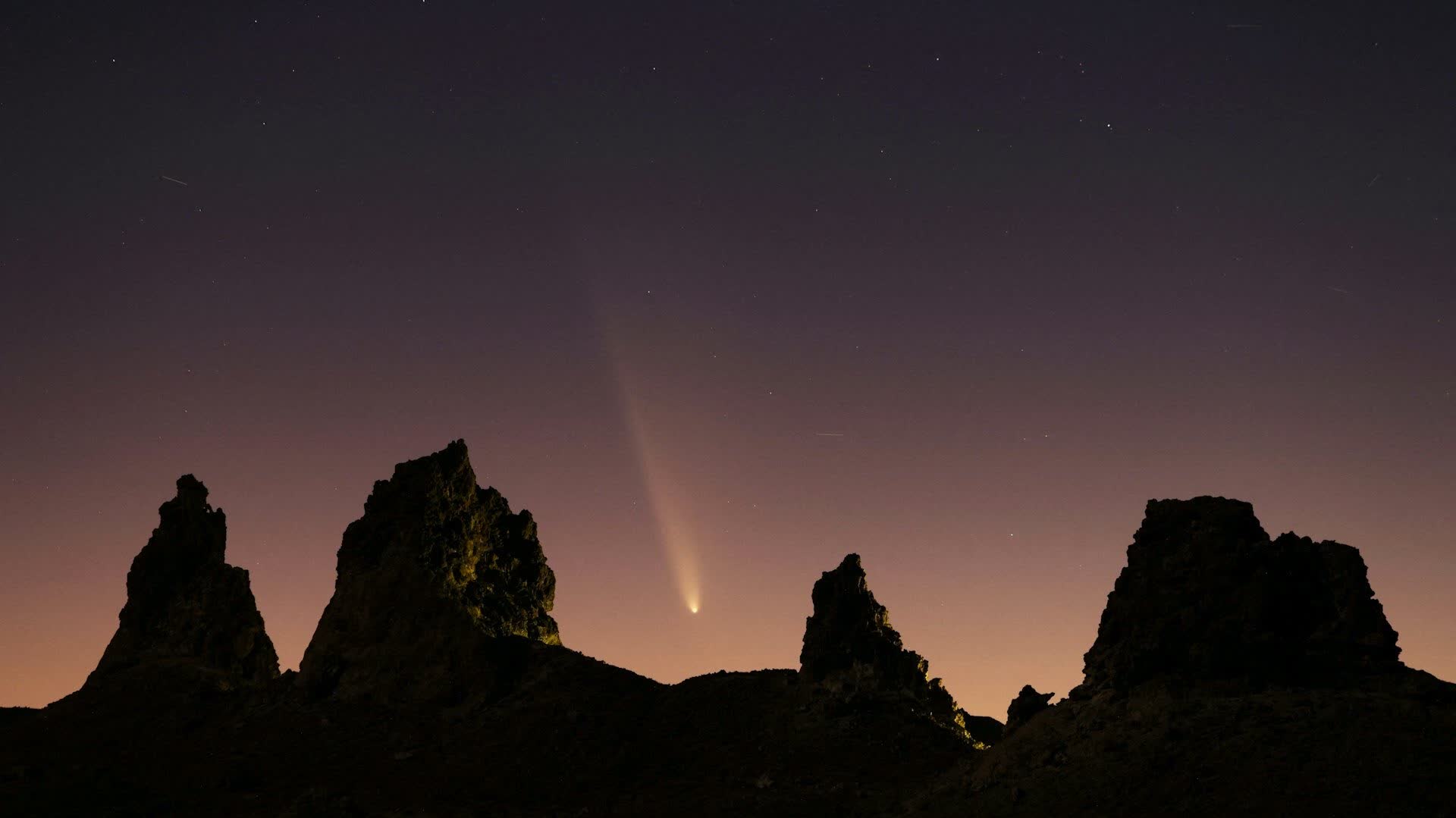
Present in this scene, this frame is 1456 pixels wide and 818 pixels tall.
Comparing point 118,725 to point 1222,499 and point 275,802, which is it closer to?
point 275,802

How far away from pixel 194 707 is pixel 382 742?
15726 millimetres

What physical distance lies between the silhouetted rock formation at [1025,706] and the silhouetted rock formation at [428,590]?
29.4 meters

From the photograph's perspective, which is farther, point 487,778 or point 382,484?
point 382,484

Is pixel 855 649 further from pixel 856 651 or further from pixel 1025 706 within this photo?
pixel 1025 706

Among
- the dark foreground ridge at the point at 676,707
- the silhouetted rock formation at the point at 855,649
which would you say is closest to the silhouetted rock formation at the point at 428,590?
the dark foreground ridge at the point at 676,707

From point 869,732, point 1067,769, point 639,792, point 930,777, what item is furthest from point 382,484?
point 1067,769

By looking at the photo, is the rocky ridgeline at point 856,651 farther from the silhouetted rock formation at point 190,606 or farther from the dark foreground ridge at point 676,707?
the silhouetted rock formation at point 190,606

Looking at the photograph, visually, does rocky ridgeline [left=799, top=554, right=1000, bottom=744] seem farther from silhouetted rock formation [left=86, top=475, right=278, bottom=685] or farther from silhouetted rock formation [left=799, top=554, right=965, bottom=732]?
silhouetted rock formation [left=86, top=475, right=278, bottom=685]

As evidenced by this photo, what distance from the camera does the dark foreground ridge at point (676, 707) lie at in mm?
32844

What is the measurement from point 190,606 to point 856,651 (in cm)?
4549

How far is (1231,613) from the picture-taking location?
122ft

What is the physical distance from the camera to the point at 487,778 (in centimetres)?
4909

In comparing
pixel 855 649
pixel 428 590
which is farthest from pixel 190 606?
pixel 855 649

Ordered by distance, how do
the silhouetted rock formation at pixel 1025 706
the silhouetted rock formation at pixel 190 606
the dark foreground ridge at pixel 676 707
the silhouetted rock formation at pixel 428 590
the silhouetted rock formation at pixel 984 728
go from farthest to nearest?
the silhouetted rock formation at pixel 984 728 < the silhouetted rock formation at pixel 190 606 < the silhouetted rock formation at pixel 428 590 < the silhouetted rock formation at pixel 1025 706 < the dark foreground ridge at pixel 676 707
